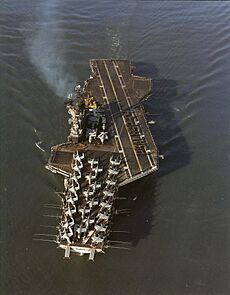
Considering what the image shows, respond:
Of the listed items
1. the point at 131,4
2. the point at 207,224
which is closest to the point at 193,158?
the point at 207,224

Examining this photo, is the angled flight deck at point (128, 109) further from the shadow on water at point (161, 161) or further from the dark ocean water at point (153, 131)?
the dark ocean water at point (153, 131)

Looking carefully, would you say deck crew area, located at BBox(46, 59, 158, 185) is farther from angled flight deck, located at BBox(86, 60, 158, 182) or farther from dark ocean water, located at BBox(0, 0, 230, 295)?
dark ocean water, located at BBox(0, 0, 230, 295)

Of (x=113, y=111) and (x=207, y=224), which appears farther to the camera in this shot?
(x=113, y=111)

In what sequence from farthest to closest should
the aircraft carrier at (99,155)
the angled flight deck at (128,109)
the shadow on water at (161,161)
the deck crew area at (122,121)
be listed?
1. the angled flight deck at (128,109)
2. the deck crew area at (122,121)
3. the shadow on water at (161,161)
4. the aircraft carrier at (99,155)

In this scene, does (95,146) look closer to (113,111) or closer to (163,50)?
(113,111)

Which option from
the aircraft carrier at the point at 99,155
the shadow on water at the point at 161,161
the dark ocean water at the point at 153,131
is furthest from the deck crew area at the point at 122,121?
the dark ocean water at the point at 153,131
